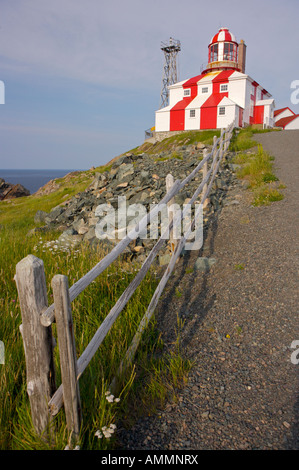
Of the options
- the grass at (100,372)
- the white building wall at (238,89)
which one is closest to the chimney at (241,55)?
the white building wall at (238,89)

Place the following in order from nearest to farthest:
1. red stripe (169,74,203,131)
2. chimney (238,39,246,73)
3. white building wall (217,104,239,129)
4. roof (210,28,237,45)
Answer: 1. white building wall (217,104,239,129)
2. red stripe (169,74,203,131)
3. roof (210,28,237,45)
4. chimney (238,39,246,73)

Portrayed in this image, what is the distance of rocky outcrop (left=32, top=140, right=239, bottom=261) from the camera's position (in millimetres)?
8719

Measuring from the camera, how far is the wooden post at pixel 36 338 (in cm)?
220

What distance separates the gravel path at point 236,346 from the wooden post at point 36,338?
32.5 inches

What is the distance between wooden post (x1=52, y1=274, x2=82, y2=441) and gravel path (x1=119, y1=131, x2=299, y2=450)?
0.57 meters

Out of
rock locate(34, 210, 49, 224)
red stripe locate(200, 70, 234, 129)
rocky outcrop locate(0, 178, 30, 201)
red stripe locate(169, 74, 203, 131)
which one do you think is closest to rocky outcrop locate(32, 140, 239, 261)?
rock locate(34, 210, 49, 224)

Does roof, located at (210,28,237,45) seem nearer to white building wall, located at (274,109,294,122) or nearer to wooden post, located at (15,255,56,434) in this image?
white building wall, located at (274,109,294,122)

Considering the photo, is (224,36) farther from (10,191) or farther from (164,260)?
(164,260)

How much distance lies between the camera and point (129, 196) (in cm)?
1098

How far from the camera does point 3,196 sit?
38.8 metres

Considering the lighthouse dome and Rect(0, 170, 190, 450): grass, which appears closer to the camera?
Rect(0, 170, 190, 450): grass

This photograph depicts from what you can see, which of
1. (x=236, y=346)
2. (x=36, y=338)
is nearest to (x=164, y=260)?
(x=236, y=346)

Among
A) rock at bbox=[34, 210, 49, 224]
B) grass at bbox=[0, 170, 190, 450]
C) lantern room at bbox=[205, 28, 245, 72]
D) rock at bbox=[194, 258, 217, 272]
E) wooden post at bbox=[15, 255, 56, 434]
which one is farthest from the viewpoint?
lantern room at bbox=[205, 28, 245, 72]
